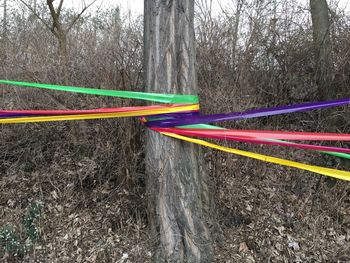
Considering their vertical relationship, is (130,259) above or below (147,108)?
below

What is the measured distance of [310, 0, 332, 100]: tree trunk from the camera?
504 cm

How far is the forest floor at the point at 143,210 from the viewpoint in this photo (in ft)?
10.5

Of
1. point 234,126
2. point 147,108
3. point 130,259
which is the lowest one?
point 130,259

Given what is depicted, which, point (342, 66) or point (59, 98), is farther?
point (342, 66)

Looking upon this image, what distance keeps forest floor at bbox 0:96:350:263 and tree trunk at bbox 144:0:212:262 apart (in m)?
0.27

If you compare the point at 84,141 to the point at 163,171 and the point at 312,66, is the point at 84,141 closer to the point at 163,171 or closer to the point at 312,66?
the point at 163,171

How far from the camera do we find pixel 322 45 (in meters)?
5.13

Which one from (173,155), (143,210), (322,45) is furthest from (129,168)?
(322,45)

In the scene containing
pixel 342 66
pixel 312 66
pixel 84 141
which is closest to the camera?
pixel 84 141

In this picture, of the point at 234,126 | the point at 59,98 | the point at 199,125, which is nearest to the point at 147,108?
the point at 199,125

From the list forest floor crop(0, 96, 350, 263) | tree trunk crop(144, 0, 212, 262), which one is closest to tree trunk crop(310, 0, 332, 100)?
forest floor crop(0, 96, 350, 263)

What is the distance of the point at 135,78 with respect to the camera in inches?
155

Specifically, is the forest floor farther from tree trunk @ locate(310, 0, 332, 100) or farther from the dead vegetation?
tree trunk @ locate(310, 0, 332, 100)

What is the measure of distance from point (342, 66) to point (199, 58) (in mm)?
2067
